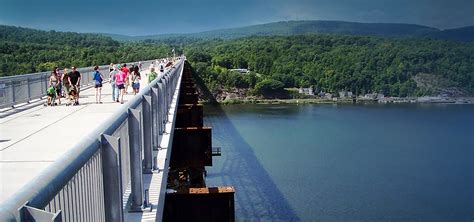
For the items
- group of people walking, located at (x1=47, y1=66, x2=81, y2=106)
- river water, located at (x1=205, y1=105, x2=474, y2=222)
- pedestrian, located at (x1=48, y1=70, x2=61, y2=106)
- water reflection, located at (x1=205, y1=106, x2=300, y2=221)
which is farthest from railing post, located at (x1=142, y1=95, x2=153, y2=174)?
river water, located at (x1=205, y1=105, x2=474, y2=222)

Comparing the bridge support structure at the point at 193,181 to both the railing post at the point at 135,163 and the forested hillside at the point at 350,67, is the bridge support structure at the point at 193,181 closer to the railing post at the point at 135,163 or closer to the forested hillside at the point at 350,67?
the railing post at the point at 135,163

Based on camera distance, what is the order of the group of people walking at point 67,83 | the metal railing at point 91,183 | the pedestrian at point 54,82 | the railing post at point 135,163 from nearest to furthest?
the metal railing at point 91,183 < the railing post at point 135,163 < the group of people walking at point 67,83 < the pedestrian at point 54,82

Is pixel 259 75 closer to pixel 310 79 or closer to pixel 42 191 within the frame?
pixel 310 79

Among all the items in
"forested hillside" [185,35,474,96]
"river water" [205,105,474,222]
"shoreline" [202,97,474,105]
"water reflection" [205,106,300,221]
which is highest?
"forested hillside" [185,35,474,96]

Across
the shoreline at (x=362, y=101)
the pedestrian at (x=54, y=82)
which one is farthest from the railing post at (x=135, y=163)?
the shoreline at (x=362, y=101)

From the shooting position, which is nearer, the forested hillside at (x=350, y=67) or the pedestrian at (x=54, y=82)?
the pedestrian at (x=54, y=82)

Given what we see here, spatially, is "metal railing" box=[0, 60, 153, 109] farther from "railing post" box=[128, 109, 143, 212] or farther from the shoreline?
the shoreline
